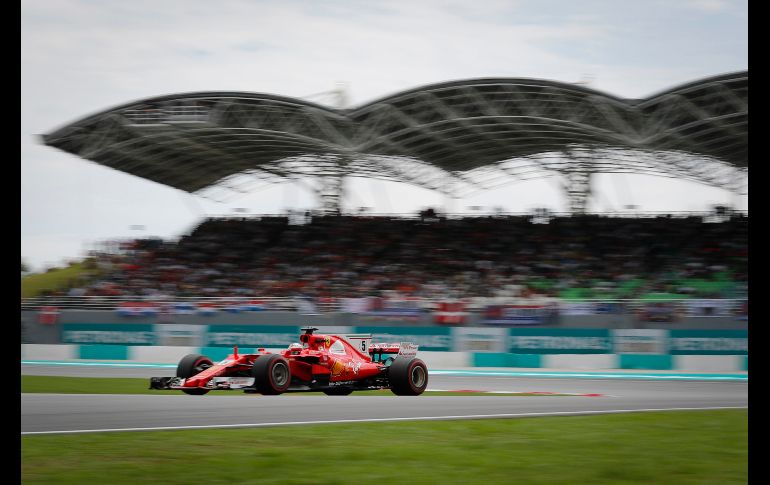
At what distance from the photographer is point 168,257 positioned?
3712cm

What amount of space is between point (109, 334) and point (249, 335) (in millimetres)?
5330

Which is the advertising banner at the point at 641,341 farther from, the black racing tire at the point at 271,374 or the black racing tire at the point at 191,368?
the black racing tire at the point at 191,368

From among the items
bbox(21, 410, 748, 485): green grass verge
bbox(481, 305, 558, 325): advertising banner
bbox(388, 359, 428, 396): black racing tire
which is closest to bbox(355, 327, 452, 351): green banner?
bbox(481, 305, 558, 325): advertising banner

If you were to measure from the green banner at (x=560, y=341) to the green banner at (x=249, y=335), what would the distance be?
690 cm

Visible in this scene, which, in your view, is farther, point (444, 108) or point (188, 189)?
point (188, 189)

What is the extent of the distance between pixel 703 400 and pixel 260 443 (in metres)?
9.24

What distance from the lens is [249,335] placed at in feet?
90.8

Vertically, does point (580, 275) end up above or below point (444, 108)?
below

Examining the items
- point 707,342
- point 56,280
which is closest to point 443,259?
point 707,342

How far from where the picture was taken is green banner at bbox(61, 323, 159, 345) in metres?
28.9

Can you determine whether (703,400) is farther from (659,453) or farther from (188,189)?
(188,189)

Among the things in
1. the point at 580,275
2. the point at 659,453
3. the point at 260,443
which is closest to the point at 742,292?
the point at 580,275

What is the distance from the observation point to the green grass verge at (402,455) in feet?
24.0

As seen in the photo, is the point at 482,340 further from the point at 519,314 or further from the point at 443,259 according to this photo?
the point at 443,259
